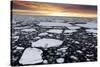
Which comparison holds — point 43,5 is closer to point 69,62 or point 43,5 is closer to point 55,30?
point 55,30

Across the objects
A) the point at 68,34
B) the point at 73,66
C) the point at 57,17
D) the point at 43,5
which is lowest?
the point at 73,66

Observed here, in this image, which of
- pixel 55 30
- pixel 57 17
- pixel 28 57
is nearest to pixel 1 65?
pixel 28 57

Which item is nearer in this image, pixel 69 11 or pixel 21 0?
pixel 21 0

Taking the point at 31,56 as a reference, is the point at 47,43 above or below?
above

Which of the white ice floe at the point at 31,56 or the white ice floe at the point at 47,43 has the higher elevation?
the white ice floe at the point at 47,43

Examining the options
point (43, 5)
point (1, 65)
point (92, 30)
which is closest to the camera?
point (1, 65)
